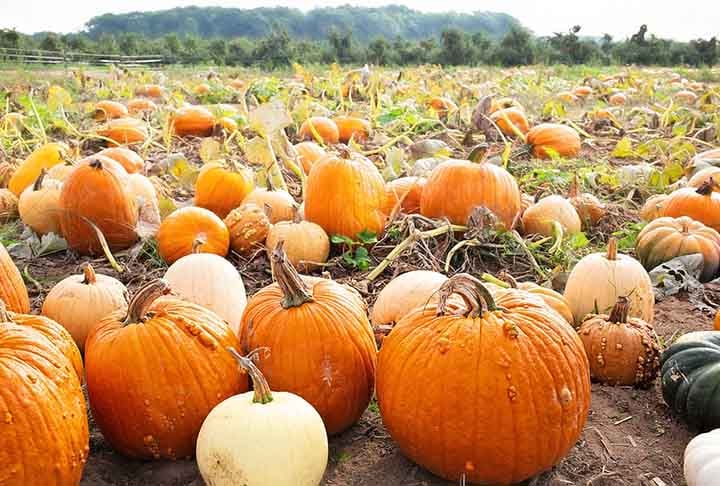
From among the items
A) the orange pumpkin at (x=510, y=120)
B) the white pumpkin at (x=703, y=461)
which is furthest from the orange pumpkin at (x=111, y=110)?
the white pumpkin at (x=703, y=461)

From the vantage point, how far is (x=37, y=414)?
2.03 m

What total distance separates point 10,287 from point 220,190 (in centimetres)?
201

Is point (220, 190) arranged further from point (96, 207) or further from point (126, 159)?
point (126, 159)

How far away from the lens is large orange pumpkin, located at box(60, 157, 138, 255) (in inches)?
173

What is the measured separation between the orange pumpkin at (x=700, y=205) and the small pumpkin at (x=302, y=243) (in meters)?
2.42

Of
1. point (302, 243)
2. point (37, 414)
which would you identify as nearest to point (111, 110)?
point (302, 243)

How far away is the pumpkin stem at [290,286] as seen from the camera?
97.1 inches

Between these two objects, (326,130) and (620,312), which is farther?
(326,130)

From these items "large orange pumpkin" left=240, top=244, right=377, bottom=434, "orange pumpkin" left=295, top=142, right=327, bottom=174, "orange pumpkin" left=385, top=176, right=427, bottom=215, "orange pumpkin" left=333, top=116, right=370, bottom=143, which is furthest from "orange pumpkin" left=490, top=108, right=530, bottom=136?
"large orange pumpkin" left=240, top=244, right=377, bottom=434

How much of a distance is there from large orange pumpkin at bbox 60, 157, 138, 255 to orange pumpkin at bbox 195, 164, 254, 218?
57cm

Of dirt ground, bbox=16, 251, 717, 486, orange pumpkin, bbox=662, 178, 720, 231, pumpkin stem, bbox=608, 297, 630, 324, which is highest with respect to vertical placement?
orange pumpkin, bbox=662, 178, 720, 231

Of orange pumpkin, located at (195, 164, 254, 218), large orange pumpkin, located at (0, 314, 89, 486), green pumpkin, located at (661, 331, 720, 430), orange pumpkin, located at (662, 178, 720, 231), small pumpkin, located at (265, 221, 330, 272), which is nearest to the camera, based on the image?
large orange pumpkin, located at (0, 314, 89, 486)

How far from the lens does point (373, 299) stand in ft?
12.7

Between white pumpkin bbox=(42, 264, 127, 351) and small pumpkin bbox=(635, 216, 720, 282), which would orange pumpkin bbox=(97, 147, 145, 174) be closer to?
white pumpkin bbox=(42, 264, 127, 351)
